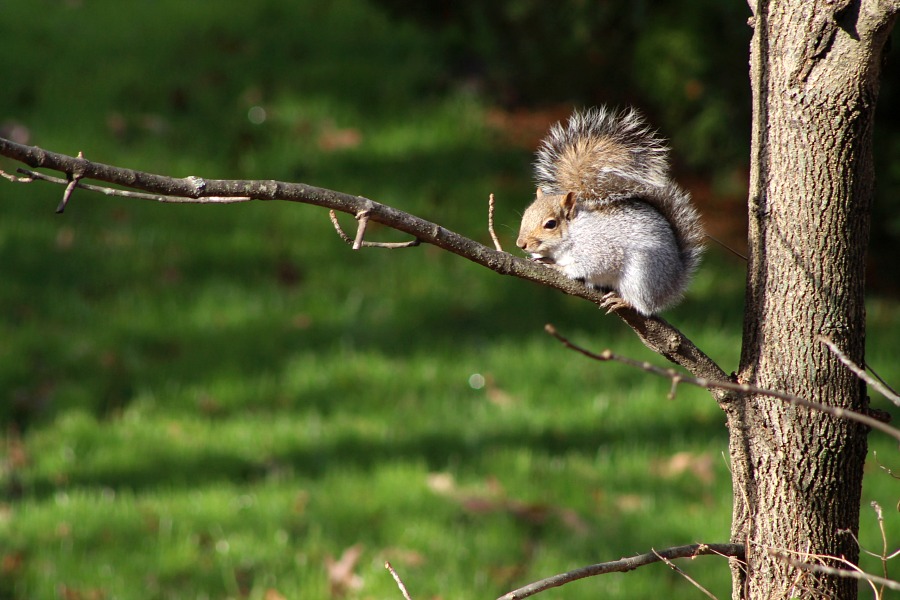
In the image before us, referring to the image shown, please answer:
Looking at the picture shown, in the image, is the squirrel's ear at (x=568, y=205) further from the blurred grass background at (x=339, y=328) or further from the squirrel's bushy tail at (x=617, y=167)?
the blurred grass background at (x=339, y=328)

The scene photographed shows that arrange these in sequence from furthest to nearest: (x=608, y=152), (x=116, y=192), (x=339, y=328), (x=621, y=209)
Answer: (x=339, y=328)
(x=621, y=209)
(x=608, y=152)
(x=116, y=192)

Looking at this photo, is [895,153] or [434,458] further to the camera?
[895,153]

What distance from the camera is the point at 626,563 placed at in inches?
53.1

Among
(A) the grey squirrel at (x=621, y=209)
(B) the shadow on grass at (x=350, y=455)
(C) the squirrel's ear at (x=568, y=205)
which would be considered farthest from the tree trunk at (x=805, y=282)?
(B) the shadow on grass at (x=350, y=455)

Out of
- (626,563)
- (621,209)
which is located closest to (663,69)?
(621,209)

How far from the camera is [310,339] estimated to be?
13.5 ft

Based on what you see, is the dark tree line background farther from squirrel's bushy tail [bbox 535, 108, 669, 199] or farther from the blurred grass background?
squirrel's bushy tail [bbox 535, 108, 669, 199]

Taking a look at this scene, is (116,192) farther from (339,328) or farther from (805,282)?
(339,328)

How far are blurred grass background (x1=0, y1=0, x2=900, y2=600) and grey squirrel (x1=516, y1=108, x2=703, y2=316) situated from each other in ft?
4.28

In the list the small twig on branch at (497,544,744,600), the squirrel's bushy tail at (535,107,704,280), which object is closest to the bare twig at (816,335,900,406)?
the small twig on branch at (497,544,744,600)

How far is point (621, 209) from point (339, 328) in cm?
250

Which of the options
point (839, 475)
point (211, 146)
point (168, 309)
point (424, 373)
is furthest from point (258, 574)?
point (211, 146)

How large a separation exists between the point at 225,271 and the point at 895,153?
3.13 meters

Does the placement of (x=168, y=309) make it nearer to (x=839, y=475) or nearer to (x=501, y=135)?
(x=501, y=135)
